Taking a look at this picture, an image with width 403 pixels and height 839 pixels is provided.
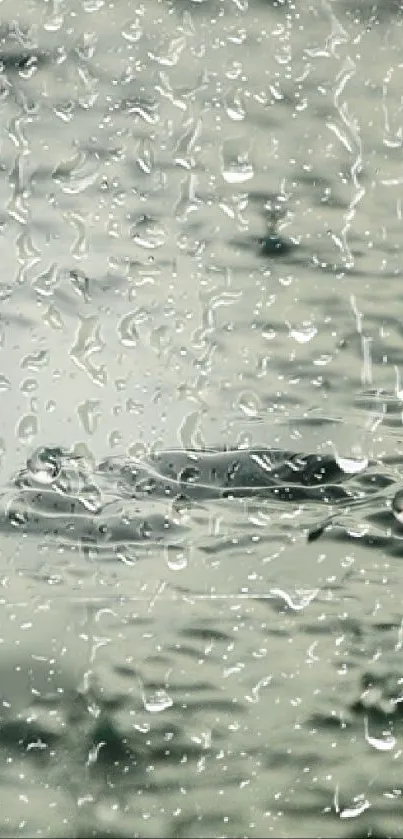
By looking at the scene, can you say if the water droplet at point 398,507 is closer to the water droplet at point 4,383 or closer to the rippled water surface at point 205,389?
the rippled water surface at point 205,389

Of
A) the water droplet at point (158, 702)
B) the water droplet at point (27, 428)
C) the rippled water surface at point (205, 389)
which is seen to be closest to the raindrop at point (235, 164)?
the rippled water surface at point (205, 389)

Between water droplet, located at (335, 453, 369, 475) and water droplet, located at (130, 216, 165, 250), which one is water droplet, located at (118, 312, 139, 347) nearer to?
water droplet, located at (130, 216, 165, 250)

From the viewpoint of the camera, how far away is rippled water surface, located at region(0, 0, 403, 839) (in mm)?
610

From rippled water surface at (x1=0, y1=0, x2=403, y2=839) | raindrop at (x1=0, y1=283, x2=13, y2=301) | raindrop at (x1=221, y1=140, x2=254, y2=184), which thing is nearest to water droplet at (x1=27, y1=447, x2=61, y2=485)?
rippled water surface at (x1=0, y1=0, x2=403, y2=839)

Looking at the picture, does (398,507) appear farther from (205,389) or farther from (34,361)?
(34,361)

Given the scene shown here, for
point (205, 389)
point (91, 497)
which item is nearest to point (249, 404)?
point (205, 389)

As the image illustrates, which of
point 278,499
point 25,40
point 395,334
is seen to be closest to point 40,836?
point 278,499

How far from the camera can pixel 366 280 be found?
0.64 metres

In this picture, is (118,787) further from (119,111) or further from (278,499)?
(119,111)

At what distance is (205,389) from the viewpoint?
638 millimetres

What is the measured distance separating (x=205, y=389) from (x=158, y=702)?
230 mm

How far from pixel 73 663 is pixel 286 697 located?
0.51 ft

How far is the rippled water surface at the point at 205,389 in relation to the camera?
610mm

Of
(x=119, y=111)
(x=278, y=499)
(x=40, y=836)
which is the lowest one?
(x=40, y=836)
